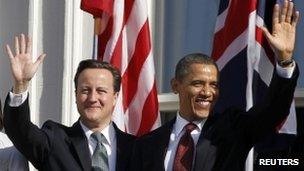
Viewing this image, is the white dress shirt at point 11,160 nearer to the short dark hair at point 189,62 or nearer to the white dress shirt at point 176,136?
the white dress shirt at point 176,136

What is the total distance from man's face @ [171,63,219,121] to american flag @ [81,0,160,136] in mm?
1319

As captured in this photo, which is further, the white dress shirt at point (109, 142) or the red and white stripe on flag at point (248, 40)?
the red and white stripe on flag at point (248, 40)

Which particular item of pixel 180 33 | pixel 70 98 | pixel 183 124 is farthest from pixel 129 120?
pixel 183 124

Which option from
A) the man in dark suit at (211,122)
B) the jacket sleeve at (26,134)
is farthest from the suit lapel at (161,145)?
the jacket sleeve at (26,134)

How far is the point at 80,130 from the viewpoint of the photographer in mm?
4238

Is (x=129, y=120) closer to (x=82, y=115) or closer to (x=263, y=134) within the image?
(x=82, y=115)

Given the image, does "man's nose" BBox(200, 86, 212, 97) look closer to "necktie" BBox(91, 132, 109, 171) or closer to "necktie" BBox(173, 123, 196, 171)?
"necktie" BBox(173, 123, 196, 171)

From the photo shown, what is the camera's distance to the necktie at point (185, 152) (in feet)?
13.1

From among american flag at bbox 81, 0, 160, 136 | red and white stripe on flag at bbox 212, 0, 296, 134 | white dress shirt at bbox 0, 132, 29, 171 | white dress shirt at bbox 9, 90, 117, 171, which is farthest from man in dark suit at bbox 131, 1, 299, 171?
american flag at bbox 81, 0, 160, 136

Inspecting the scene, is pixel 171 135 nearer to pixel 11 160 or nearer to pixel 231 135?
pixel 231 135

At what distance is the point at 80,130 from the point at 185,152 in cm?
56

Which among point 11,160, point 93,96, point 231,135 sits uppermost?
point 93,96

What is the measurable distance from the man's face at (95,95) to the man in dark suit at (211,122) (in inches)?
9.3

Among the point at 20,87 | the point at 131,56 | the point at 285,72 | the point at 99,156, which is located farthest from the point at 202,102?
the point at 131,56
